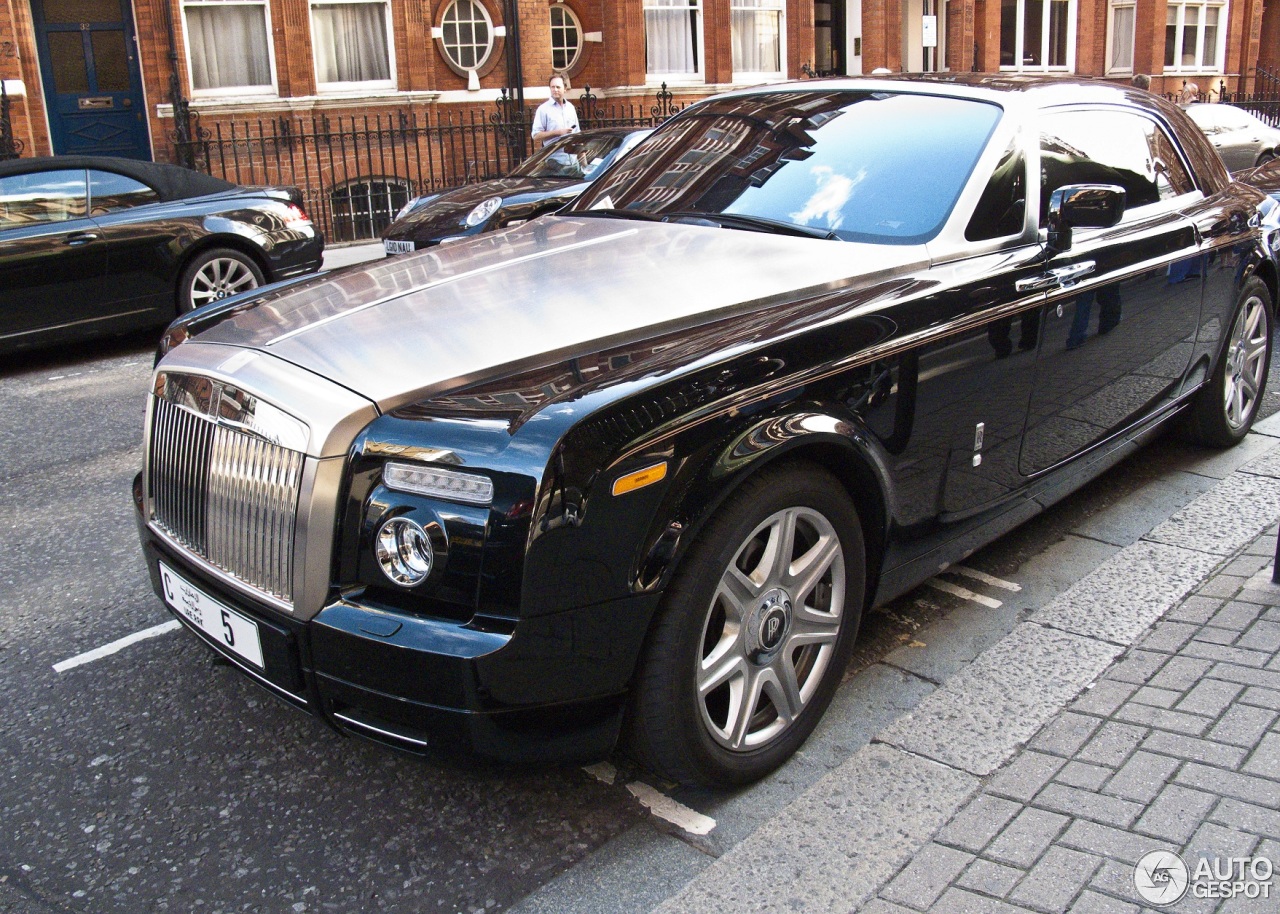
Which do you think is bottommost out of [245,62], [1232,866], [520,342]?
[1232,866]

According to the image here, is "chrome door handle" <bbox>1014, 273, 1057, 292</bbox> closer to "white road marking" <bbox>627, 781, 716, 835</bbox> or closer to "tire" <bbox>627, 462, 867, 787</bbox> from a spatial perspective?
"tire" <bbox>627, 462, 867, 787</bbox>

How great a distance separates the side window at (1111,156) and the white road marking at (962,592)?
1.32m

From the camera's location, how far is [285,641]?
2.67m

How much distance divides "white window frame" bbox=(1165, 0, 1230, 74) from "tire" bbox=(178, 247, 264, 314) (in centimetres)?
2756

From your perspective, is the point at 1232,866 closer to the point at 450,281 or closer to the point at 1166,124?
the point at 450,281

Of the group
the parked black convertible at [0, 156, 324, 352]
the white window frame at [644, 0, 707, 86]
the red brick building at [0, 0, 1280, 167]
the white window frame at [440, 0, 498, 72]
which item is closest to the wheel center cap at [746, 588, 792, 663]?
the parked black convertible at [0, 156, 324, 352]

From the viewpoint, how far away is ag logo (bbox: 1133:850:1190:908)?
2.55 metres

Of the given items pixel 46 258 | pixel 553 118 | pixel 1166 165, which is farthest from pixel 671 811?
pixel 553 118

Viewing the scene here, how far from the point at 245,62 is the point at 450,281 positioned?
14887 mm

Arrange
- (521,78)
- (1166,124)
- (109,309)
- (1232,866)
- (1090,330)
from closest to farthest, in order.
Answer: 1. (1232,866)
2. (1090,330)
3. (1166,124)
4. (109,309)
5. (521,78)

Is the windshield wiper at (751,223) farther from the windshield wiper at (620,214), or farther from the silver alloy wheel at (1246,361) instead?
the silver alloy wheel at (1246,361)

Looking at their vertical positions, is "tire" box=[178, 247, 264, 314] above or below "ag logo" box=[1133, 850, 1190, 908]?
above

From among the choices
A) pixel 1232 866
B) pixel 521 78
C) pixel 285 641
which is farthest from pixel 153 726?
pixel 521 78

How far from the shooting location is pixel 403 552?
2.57m
